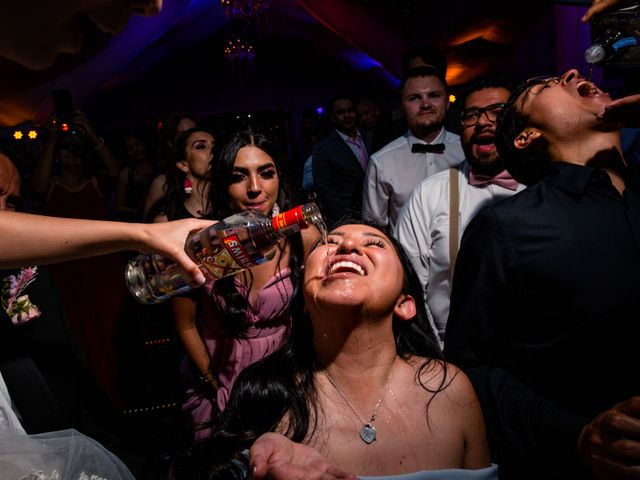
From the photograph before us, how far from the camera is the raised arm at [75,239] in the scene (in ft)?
3.69

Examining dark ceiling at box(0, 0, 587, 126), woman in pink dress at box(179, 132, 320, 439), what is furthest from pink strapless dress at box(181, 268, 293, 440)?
dark ceiling at box(0, 0, 587, 126)

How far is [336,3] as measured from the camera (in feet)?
27.1

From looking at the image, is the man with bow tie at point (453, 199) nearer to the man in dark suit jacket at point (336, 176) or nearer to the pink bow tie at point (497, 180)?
the pink bow tie at point (497, 180)

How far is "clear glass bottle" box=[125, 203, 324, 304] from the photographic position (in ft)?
4.61

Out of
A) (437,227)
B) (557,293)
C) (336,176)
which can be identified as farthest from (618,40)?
(336,176)

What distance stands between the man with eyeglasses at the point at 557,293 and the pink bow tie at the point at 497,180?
0.68 m

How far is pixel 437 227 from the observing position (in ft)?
8.18

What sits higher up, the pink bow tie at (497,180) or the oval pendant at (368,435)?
the pink bow tie at (497,180)

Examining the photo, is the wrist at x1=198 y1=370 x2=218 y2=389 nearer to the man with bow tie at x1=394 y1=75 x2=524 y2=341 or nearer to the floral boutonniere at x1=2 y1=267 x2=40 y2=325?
the floral boutonniere at x1=2 y1=267 x2=40 y2=325

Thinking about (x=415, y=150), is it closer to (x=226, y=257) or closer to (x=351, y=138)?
(x=351, y=138)

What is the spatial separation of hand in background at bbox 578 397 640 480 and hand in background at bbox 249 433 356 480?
68cm

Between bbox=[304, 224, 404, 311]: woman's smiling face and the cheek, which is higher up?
the cheek

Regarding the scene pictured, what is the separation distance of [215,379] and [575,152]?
204cm

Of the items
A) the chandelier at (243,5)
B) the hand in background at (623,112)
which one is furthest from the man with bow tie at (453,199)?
the chandelier at (243,5)
